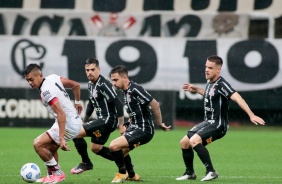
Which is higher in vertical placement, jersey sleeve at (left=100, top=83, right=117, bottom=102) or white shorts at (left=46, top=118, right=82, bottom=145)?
jersey sleeve at (left=100, top=83, right=117, bottom=102)

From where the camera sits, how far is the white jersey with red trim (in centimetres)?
1102

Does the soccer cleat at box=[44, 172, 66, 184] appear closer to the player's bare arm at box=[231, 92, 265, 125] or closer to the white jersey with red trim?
the white jersey with red trim

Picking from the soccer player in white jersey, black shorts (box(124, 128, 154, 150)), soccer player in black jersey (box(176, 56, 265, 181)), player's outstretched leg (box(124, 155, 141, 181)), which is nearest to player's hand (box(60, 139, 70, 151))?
the soccer player in white jersey

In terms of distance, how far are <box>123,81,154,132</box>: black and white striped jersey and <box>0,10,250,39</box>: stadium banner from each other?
1386 cm

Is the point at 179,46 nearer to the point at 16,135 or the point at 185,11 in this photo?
the point at 185,11

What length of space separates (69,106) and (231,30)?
14.8 meters

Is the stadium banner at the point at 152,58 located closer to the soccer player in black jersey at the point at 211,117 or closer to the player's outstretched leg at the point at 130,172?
the soccer player in black jersey at the point at 211,117

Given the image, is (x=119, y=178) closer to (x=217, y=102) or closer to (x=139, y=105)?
(x=139, y=105)

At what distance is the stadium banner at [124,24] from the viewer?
25.7 meters

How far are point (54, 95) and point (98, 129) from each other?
2.16m

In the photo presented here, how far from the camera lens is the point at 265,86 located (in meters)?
25.2

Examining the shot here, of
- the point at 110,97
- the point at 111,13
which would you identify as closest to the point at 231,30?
the point at 111,13

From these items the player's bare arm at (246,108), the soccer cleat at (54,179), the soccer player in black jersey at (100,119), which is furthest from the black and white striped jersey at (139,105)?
the soccer cleat at (54,179)

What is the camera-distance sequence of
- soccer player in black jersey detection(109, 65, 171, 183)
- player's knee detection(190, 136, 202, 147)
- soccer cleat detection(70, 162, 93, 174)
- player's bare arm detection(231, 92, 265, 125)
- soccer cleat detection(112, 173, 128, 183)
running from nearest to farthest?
player's bare arm detection(231, 92, 265, 125)
soccer cleat detection(112, 173, 128, 183)
soccer player in black jersey detection(109, 65, 171, 183)
player's knee detection(190, 136, 202, 147)
soccer cleat detection(70, 162, 93, 174)
